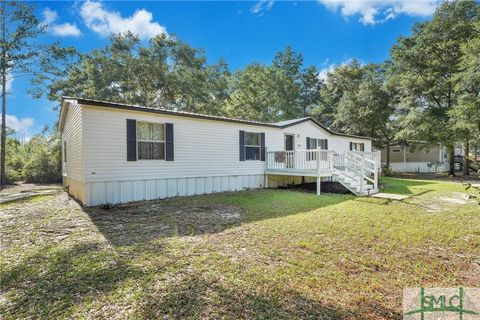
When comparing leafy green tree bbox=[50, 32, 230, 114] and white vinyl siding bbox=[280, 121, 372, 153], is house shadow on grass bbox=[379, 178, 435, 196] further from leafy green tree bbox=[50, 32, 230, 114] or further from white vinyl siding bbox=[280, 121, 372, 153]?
leafy green tree bbox=[50, 32, 230, 114]

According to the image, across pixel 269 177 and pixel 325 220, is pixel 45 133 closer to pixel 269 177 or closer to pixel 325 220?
pixel 269 177

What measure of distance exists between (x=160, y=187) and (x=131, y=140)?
185 centimetres

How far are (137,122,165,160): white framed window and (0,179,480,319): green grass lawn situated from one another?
7.69ft

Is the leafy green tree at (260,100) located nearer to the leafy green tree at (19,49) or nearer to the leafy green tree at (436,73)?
the leafy green tree at (436,73)

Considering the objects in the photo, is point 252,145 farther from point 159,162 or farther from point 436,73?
point 436,73

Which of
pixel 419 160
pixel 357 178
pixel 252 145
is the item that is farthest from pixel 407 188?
pixel 419 160

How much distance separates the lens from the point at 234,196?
29.9ft

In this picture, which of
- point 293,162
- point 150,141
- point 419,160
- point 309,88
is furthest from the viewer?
point 309,88

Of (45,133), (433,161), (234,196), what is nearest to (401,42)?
(433,161)

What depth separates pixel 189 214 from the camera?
254 inches

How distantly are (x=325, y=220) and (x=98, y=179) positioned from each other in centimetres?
635

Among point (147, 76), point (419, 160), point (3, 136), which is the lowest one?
point (419, 160)

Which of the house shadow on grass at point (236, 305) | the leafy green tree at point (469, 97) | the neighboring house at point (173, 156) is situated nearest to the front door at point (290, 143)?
the neighboring house at point (173, 156)

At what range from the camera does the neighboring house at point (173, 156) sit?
24.2 ft
